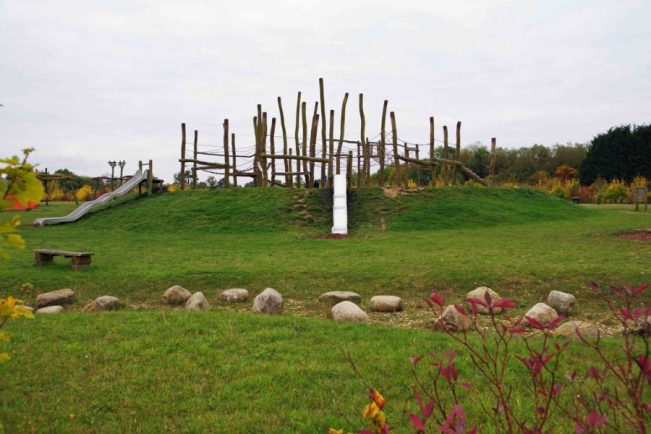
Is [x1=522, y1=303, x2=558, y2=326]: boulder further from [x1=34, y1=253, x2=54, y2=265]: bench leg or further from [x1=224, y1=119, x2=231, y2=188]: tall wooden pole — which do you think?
[x1=224, y1=119, x2=231, y2=188]: tall wooden pole

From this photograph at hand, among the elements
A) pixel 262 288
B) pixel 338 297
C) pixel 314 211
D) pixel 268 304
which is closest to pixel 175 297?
pixel 262 288

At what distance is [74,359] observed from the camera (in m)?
4.27

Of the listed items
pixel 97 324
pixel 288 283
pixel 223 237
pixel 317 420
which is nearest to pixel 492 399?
pixel 317 420

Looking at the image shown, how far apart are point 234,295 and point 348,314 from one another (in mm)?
2209

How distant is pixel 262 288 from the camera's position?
8383 millimetres

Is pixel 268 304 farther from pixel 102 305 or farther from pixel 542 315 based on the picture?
pixel 542 315

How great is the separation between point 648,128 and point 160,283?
39.5 metres

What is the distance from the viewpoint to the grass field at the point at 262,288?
11.4 ft

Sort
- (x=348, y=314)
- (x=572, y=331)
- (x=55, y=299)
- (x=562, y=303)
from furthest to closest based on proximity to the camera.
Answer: (x=55, y=299)
(x=562, y=303)
(x=348, y=314)
(x=572, y=331)

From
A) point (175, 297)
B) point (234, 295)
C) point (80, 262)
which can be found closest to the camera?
point (175, 297)

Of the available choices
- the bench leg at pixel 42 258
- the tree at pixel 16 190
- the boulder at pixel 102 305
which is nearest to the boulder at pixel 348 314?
the boulder at pixel 102 305

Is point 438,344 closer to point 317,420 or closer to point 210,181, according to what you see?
point 317,420

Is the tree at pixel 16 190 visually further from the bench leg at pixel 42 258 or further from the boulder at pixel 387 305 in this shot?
the bench leg at pixel 42 258

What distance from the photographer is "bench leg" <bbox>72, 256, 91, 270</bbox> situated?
980cm
